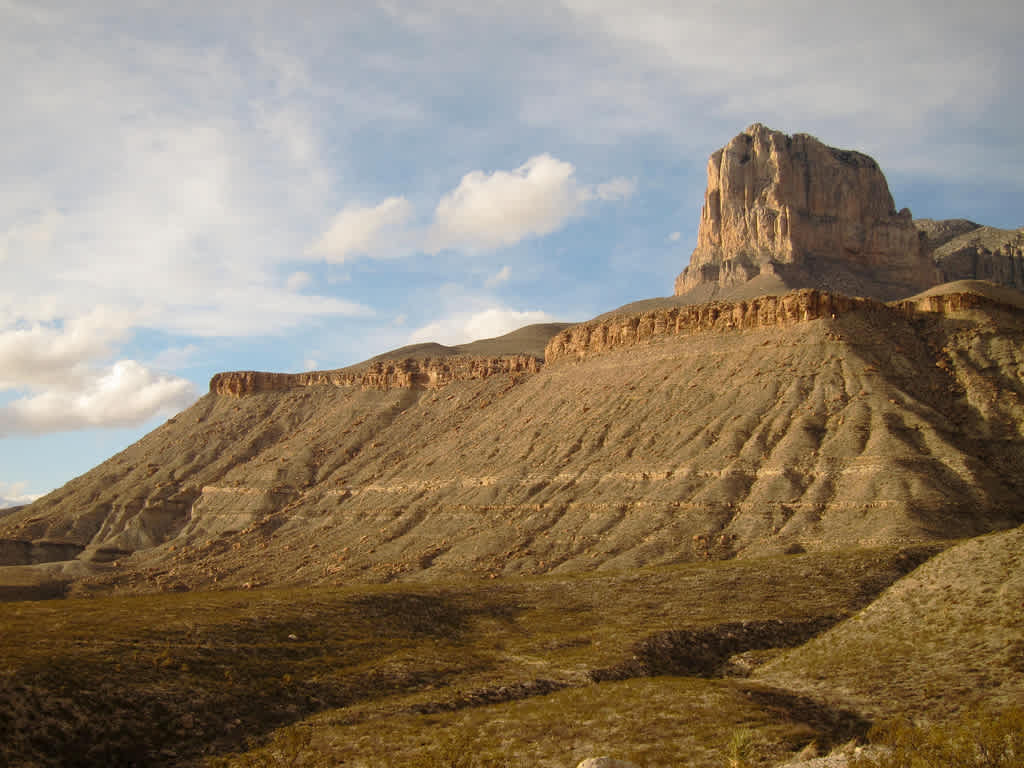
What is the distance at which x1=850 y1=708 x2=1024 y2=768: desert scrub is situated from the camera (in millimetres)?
Result: 16547

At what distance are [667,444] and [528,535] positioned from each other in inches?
524

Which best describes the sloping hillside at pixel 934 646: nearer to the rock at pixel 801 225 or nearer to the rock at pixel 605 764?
the rock at pixel 605 764

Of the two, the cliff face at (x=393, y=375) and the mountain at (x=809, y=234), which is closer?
the cliff face at (x=393, y=375)

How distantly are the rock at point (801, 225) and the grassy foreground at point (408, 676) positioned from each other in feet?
335

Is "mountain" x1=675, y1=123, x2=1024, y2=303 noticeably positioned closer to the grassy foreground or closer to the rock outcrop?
the rock outcrop

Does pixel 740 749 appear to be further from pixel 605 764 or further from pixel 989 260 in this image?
pixel 989 260

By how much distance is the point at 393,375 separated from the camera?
111 meters

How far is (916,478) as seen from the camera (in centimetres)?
5350

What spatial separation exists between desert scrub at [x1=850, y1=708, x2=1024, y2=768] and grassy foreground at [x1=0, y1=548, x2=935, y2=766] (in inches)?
123

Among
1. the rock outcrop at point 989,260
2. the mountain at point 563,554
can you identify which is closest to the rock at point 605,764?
the mountain at point 563,554

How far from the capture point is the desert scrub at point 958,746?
651 inches

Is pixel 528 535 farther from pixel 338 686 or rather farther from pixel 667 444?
pixel 338 686

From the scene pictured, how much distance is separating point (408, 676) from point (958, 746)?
19.0m

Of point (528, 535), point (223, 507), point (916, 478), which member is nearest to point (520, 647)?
point (528, 535)
